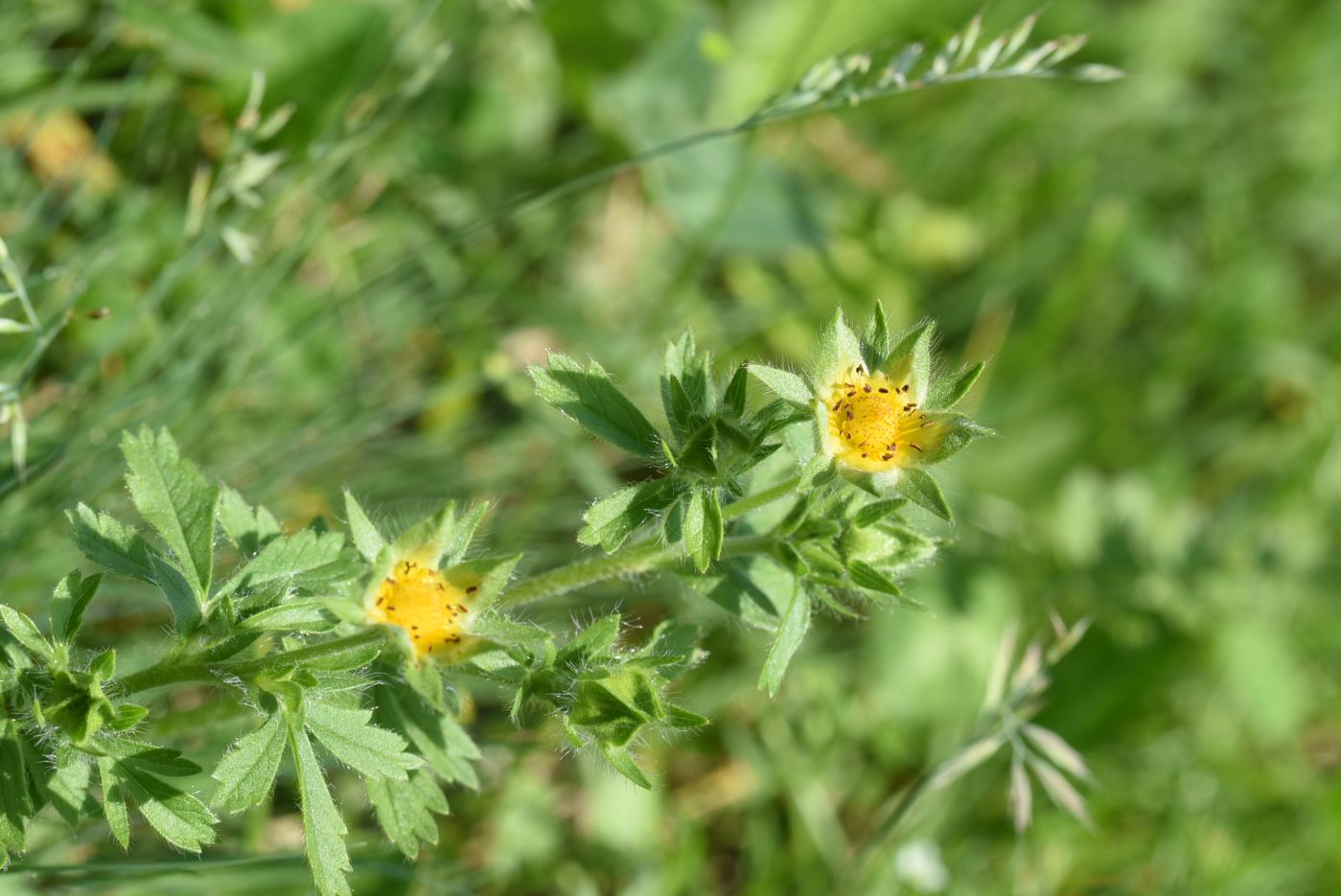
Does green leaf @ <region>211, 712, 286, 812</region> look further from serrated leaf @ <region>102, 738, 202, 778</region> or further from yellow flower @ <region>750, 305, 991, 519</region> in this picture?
yellow flower @ <region>750, 305, 991, 519</region>

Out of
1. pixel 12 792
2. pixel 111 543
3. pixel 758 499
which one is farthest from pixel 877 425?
pixel 12 792

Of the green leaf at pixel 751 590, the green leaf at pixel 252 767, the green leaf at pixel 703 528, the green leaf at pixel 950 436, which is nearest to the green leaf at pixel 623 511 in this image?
the green leaf at pixel 703 528

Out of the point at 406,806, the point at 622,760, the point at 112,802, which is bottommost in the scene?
the point at 406,806

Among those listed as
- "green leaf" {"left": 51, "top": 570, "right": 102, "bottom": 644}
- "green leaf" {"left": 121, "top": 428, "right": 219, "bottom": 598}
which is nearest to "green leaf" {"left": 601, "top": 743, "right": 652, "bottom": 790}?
"green leaf" {"left": 121, "top": 428, "right": 219, "bottom": 598}

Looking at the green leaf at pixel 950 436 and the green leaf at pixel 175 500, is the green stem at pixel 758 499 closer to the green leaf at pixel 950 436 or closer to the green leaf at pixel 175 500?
the green leaf at pixel 950 436

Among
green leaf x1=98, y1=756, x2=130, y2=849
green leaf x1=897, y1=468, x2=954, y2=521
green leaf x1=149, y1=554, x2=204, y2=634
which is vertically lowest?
green leaf x1=98, y1=756, x2=130, y2=849

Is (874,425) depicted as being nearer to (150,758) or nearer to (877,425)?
(877,425)

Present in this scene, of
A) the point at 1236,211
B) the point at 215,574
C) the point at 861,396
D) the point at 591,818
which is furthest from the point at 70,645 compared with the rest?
the point at 1236,211
